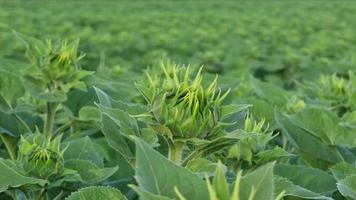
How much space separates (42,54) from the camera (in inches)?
81.0

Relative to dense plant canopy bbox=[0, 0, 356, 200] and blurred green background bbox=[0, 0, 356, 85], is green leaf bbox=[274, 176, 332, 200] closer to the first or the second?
dense plant canopy bbox=[0, 0, 356, 200]

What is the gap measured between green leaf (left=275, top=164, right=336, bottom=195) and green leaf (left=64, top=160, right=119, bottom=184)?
40cm

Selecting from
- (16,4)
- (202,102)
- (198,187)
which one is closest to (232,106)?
(202,102)

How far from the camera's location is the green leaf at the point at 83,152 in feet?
5.90

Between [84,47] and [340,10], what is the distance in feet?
32.9

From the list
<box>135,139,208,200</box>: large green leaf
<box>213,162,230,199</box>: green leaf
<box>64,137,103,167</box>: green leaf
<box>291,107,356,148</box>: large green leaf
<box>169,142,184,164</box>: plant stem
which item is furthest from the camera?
<box>291,107,356,148</box>: large green leaf

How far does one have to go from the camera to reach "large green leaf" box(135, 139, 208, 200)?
1.14m

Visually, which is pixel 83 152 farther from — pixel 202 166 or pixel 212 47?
pixel 212 47

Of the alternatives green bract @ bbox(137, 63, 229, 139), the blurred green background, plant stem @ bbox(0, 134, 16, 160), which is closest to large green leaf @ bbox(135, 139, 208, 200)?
green bract @ bbox(137, 63, 229, 139)

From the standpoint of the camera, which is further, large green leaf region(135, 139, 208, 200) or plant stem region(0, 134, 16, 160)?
plant stem region(0, 134, 16, 160)

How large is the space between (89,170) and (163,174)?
54cm

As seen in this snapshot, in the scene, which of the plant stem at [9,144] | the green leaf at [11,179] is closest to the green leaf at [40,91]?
the plant stem at [9,144]

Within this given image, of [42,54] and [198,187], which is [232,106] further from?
[42,54]

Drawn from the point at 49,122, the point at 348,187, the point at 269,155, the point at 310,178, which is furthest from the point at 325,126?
the point at 49,122
